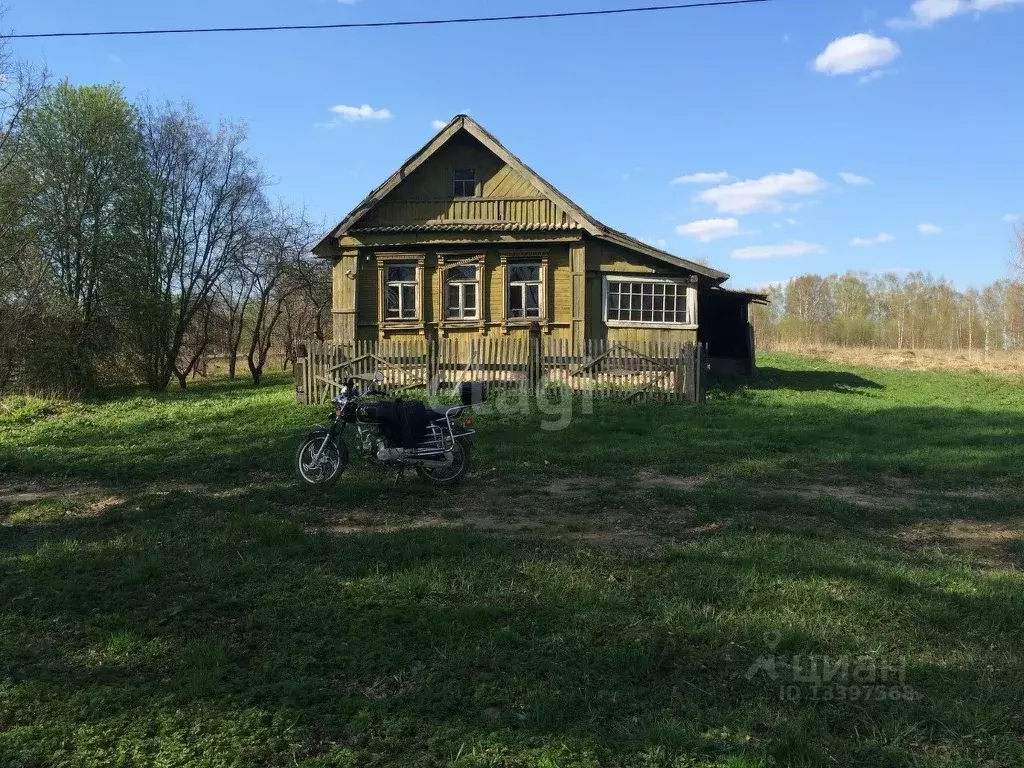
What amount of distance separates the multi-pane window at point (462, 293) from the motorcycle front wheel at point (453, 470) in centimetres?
1065

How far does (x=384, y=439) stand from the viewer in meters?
7.46

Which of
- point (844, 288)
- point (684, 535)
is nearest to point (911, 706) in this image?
point (684, 535)

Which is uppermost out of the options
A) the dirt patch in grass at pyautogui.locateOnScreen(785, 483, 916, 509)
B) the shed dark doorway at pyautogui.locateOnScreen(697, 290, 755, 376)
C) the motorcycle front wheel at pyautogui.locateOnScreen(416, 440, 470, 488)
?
the shed dark doorway at pyautogui.locateOnScreen(697, 290, 755, 376)

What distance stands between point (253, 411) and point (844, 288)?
75.9 metres

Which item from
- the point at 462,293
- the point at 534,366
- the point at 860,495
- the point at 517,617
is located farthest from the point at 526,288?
the point at 517,617

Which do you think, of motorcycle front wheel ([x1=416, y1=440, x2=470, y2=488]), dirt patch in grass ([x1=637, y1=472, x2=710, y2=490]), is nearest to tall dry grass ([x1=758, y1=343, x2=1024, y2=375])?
dirt patch in grass ([x1=637, y1=472, x2=710, y2=490])

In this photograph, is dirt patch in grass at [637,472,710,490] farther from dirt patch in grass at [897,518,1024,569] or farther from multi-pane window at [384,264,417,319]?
multi-pane window at [384,264,417,319]

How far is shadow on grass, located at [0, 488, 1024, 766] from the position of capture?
2871 mm

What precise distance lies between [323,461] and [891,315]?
3136 inches

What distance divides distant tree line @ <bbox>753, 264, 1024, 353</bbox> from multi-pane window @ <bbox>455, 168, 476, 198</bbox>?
4795 cm

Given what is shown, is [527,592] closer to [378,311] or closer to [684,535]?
[684,535]

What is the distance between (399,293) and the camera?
18312mm

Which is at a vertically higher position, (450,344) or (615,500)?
(450,344)

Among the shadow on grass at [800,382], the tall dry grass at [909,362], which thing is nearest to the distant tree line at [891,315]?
the tall dry grass at [909,362]
